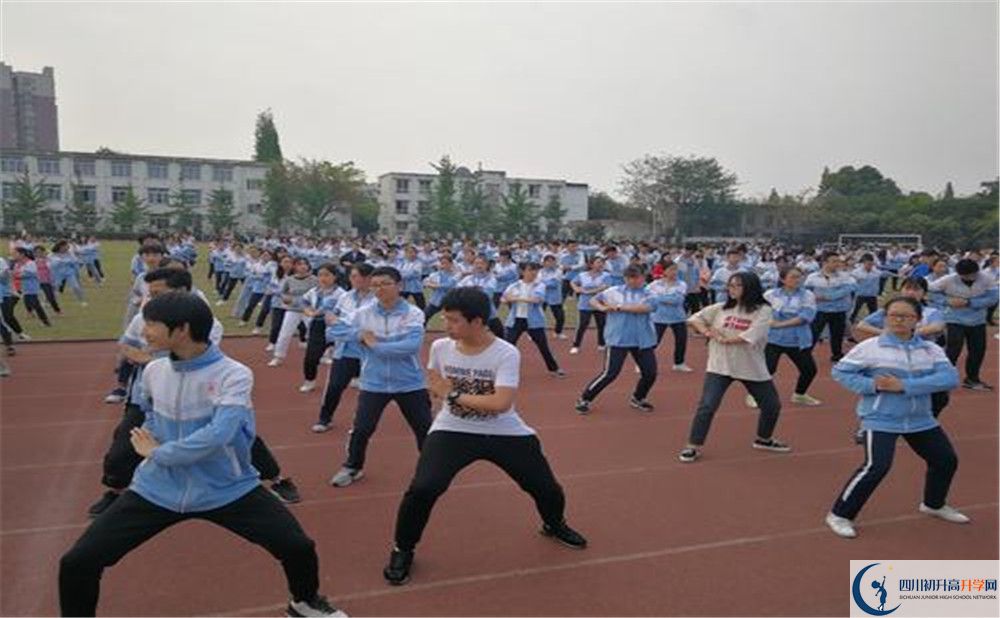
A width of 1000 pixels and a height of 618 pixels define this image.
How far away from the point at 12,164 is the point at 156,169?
431 inches

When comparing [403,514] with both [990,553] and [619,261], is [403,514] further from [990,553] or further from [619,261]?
[619,261]

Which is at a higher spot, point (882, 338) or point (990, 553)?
point (882, 338)

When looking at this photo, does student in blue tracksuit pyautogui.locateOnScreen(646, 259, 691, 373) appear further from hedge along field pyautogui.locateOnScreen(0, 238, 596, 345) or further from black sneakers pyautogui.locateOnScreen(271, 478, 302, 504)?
black sneakers pyautogui.locateOnScreen(271, 478, 302, 504)

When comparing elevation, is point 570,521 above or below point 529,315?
below

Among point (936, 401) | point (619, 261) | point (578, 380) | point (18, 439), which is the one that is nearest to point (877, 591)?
point (936, 401)

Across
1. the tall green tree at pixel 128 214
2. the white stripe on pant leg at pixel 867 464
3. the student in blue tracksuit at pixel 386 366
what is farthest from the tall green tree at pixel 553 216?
the white stripe on pant leg at pixel 867 464

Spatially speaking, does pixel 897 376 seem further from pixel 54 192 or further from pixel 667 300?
pixel 54 192

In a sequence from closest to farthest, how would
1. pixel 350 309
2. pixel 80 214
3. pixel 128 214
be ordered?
pixel 350 309
pixel 80 214
pixel 128 214

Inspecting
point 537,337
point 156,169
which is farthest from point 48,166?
point 537,337

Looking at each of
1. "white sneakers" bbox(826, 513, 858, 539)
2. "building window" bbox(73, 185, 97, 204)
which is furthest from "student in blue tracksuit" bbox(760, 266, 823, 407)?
"building window" bbox(73, 185, 97, 204)

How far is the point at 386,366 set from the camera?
5.14 meters

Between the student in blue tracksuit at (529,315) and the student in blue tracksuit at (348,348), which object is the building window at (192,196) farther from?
the student in blue tracksuit at (348,348)

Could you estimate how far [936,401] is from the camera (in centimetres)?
620

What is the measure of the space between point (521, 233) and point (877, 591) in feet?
178
